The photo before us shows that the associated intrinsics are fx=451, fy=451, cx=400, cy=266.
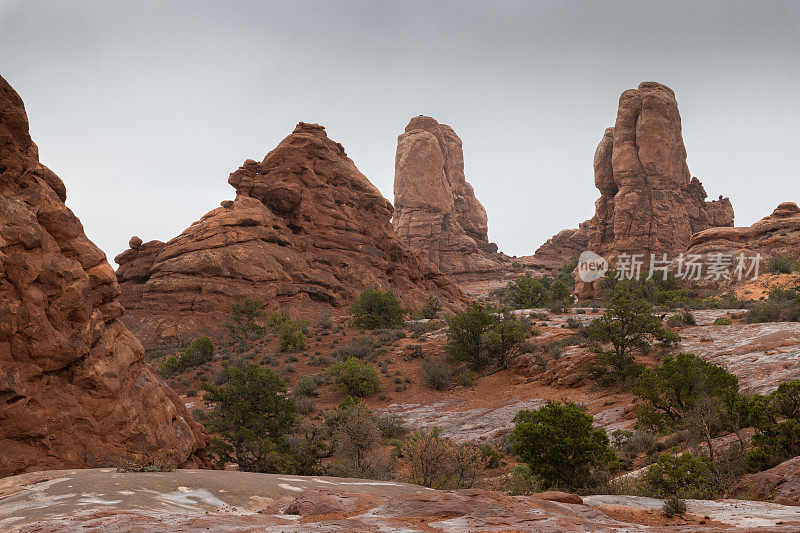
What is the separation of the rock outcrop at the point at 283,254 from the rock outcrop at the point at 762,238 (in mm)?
25936

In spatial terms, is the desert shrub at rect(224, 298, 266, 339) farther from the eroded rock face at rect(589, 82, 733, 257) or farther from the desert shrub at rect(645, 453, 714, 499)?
the eroded rock face at rect(589, 82, 733, 257)

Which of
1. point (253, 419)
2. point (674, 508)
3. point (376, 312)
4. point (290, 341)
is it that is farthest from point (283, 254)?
point (674, 508)

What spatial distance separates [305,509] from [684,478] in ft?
20.8

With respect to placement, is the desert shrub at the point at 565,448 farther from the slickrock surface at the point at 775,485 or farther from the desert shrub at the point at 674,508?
the desert shrub at the point at 674,508

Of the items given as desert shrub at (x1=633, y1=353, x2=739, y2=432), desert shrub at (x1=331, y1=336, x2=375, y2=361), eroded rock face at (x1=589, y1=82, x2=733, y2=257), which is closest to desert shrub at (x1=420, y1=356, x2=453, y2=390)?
desert shrub at (x1=331, y1=336, x2=375, y2=361)

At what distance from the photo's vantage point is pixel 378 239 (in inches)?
1860

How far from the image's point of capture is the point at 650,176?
5822 centimetres

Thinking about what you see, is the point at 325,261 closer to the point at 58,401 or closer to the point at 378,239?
the point at 378,239

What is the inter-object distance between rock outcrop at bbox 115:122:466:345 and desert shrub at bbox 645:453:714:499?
107ft

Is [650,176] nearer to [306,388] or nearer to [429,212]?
[429,212]

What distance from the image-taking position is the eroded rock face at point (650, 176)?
5684cm

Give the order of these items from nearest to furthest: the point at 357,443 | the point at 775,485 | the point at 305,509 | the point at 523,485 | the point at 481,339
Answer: the point at 305,509 < the point at 775,485 < the point at 523,485 < the point at 357,443 < the point at 481,339

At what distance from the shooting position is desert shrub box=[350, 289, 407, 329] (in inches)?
1291

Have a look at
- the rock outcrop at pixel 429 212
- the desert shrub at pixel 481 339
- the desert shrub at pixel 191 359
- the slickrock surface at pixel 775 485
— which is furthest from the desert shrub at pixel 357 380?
the rock outcrop at pixel 429 212
